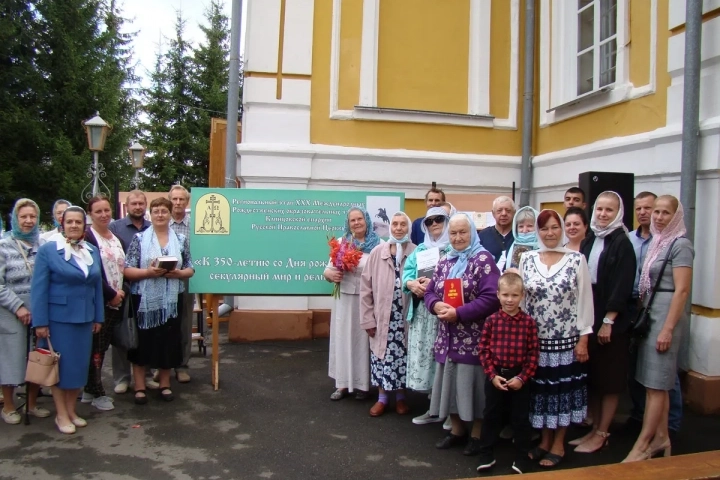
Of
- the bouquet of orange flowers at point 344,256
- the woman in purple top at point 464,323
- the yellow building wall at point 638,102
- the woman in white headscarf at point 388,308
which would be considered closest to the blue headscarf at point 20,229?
the bouquet of orange flowers at point 344,256

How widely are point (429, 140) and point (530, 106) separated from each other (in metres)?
1.47

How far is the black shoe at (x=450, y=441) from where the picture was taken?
432 centimetres

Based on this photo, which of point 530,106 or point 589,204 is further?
point 530,106

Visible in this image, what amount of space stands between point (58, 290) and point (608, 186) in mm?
4540

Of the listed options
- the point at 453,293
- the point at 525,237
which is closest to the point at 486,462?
the point at 453,293

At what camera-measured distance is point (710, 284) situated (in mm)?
5070

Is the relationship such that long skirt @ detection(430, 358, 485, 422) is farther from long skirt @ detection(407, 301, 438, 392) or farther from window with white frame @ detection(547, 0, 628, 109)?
window with white frame @ detection(547, 0, 628, 109)

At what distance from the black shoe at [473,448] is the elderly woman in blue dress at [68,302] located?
9.69ft

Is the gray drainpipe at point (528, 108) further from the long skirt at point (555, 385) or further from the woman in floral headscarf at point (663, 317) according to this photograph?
the long skirt at point (555, 385)

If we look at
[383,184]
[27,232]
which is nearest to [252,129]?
[383,184]

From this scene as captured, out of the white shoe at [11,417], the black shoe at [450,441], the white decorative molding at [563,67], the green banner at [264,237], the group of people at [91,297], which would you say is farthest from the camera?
the white decorative molding at [563,67]

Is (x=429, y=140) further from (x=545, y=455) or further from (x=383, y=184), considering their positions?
(x=545, y=455)

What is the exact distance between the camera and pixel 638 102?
6.13 m

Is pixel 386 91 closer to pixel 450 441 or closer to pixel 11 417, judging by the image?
pixel 450 441
